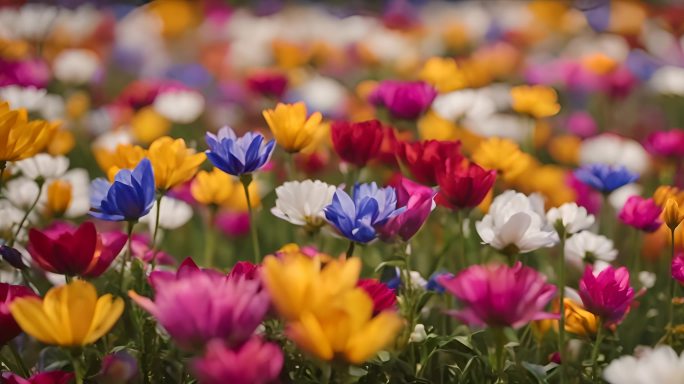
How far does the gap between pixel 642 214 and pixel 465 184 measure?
0.29m

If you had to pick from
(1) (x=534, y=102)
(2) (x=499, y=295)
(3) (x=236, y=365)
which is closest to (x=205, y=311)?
(3) (x=236, y=365)

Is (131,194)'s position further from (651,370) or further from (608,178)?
Result: (608,178)

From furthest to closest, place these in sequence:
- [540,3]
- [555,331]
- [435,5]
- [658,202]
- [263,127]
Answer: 1. [435,5]
2. [540,3]
3. [263,127]
4. [658,202]
5. [555,331]

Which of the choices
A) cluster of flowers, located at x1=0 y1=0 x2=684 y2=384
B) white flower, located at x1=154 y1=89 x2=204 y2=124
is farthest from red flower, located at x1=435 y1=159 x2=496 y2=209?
white flower, located at x1=154 y1=89 x2=204 y2=124

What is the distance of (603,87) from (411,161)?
4.71ft

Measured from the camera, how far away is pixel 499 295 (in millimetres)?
773

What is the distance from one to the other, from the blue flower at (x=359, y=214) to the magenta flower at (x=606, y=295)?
22 cm

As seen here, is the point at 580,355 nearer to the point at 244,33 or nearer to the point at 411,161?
the point at 411,161

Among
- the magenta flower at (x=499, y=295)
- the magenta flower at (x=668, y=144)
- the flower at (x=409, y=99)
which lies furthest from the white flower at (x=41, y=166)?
the magenta flower at (x=668, y=144)

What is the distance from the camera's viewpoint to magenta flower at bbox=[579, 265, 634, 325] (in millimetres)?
955

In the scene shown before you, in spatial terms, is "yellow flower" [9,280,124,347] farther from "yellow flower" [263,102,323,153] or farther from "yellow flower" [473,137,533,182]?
"yellow flower" [473,137,533,182]

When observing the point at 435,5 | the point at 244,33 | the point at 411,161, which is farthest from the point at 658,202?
the point at 435,5

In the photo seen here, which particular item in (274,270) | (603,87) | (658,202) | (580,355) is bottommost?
(603,87)

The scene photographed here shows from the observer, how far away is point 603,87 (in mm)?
2445
